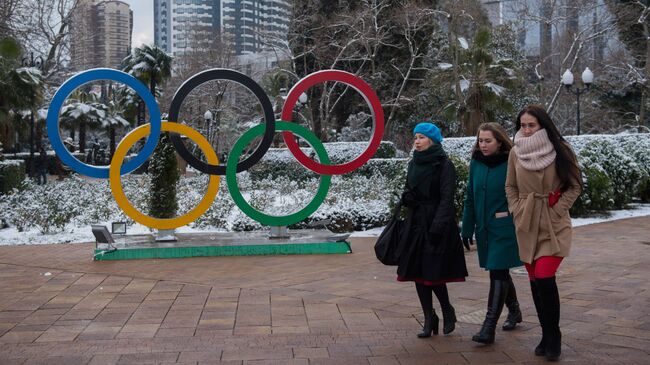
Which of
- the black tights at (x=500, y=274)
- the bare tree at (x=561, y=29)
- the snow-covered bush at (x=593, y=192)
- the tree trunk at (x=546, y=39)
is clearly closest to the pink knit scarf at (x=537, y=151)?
the black tights at (x=500, y=274)

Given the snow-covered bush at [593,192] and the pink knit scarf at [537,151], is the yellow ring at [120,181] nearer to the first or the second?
the pink knit scarf at [537,151]

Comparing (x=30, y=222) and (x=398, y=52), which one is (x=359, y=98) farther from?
(x=30, y=222)

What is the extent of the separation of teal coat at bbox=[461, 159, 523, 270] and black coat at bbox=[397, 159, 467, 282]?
16cm

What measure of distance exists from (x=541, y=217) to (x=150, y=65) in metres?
26.5

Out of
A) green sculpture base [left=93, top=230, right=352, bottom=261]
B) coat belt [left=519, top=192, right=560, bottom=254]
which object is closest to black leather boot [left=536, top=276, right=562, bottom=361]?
coat belt [left=519, top=192, right=560, bottom=254]

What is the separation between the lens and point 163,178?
9789 mm

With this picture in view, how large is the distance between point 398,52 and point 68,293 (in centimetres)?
A: 2224

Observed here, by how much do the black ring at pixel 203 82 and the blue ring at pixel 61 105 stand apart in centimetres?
28

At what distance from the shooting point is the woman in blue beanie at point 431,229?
4.72m

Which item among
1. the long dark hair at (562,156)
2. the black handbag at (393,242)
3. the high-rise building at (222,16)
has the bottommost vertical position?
the black handbag at (393,242)

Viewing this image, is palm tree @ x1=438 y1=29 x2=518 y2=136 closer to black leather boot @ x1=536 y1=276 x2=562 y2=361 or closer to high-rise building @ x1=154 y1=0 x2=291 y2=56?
black leather boot @ x1=536 y1=276 x2=562 y2=361

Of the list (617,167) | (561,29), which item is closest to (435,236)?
(617,167)

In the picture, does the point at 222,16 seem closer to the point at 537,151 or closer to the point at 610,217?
the point at 610,217

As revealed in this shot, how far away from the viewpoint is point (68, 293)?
678 centimetres
